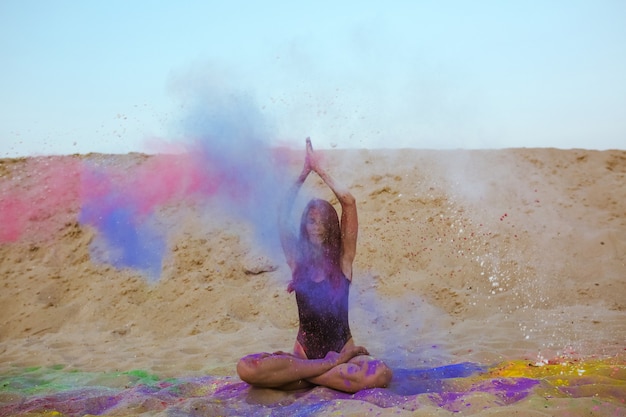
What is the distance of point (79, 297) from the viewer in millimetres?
7719

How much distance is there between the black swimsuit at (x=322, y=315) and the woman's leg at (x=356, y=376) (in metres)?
0.19

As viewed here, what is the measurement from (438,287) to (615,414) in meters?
3.92

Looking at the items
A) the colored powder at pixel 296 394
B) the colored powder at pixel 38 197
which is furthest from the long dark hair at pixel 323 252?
the colored powder at pixel 38 197

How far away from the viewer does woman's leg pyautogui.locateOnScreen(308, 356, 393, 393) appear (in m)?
3.85

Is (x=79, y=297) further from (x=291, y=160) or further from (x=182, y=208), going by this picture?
(x=291, y=160)

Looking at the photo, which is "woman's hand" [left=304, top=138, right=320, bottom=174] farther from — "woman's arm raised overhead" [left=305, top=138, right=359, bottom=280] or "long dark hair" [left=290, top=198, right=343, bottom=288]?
"long dark hair" [left=290, top=198, right=343, bottom=288]

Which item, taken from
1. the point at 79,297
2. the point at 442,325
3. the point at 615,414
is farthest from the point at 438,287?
the point at 79,297

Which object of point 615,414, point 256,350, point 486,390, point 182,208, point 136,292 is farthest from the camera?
point 182,208

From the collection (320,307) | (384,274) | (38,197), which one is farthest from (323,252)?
(38,197)

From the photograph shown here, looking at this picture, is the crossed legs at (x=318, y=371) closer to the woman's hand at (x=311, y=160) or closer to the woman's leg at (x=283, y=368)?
the woman's leg at (x=283, y=368)

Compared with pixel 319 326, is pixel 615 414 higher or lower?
lower

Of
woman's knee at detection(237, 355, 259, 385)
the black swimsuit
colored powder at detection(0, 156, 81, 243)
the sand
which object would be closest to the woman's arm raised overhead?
the black swimsuit

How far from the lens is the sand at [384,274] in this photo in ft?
18.6

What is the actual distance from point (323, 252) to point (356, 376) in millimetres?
806
